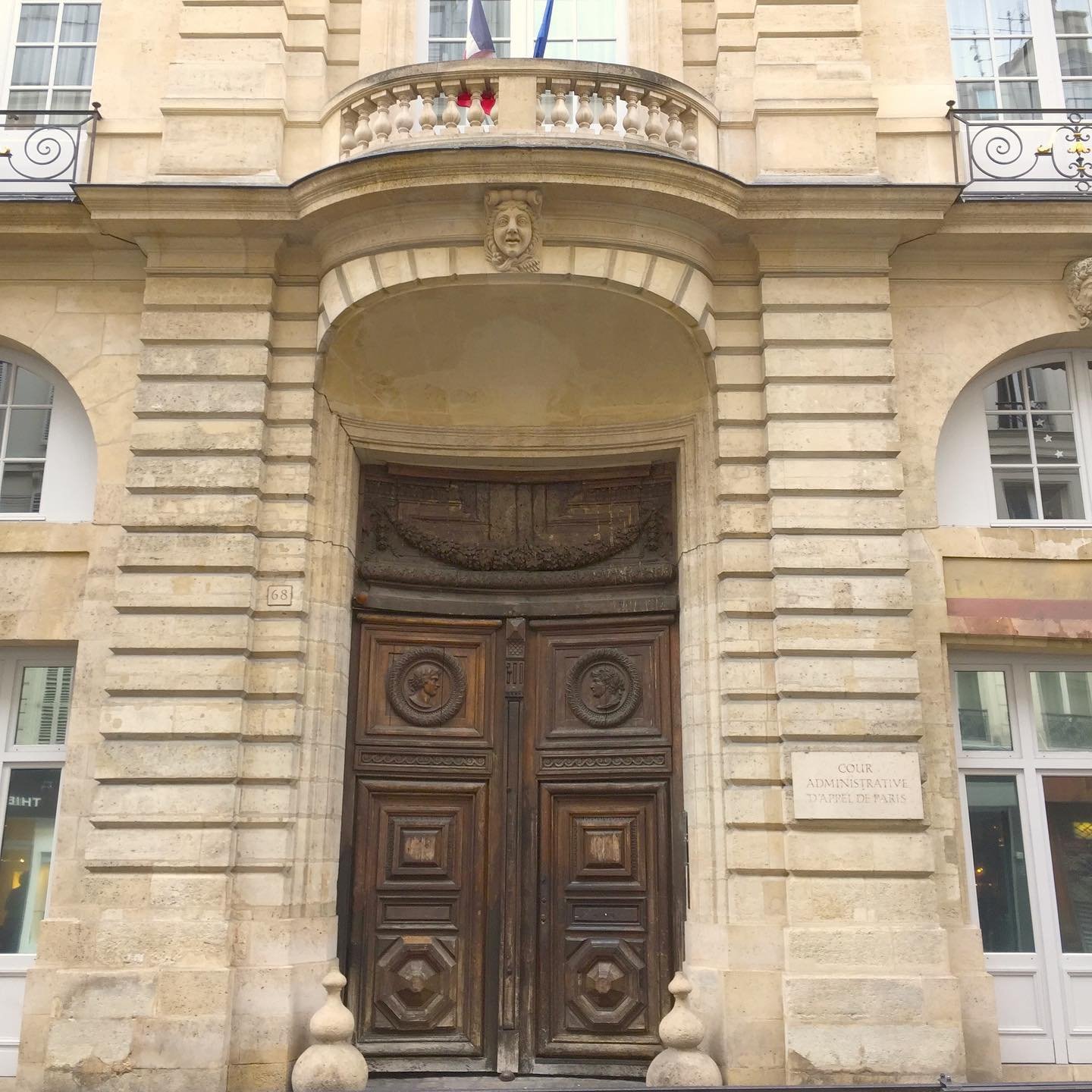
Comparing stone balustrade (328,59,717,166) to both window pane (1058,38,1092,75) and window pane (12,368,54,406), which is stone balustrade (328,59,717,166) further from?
window pane (1058,38,1092,75)

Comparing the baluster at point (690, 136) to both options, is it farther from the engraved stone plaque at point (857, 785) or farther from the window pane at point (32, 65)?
the window pane at point (32, 65)

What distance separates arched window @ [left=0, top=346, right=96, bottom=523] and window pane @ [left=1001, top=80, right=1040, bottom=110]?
24.2 ft

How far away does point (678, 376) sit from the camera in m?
8.63

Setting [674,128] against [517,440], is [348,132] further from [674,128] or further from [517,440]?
[517,440]

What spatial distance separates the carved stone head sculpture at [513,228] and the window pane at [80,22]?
3.97 m

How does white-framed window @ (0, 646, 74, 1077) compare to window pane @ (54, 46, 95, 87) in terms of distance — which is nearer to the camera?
white-framed window @ (0, 646, 74, 1077)

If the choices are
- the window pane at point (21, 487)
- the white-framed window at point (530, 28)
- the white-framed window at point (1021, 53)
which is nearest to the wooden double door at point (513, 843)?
the window pane at point (21, 487)

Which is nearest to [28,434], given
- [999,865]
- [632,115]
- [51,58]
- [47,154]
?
[47,154]

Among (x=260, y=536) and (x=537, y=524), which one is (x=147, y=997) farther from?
(x=537, y=524)

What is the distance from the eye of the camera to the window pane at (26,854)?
26.0 ft

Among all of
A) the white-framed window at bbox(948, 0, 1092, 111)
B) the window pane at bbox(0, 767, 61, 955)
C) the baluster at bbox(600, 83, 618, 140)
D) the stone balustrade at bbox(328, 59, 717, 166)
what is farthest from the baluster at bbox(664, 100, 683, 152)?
the window pane at bbox(0, 767, 61, 955)

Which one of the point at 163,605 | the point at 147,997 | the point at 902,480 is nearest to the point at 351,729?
the point at 163,605

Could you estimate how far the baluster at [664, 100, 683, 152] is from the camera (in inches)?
324

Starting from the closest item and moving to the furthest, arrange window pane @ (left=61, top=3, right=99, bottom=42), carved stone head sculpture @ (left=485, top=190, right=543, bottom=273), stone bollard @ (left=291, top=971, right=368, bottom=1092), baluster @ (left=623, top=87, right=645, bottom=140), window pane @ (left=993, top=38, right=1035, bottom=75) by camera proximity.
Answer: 1. stone bollard @ (left=291, top=971, right=368, bottom=1092)
2. carved stone head sculpture @ (left=485, top=190, right=543, bottom=273)
3. baluster @ (left=623, top=87, right=645, bottom=140)
4. window pane @ (left=993, top=38, right=1035, bottom=75)
5. window pane @ (left=61, top=3, right=99, bottom=42)
